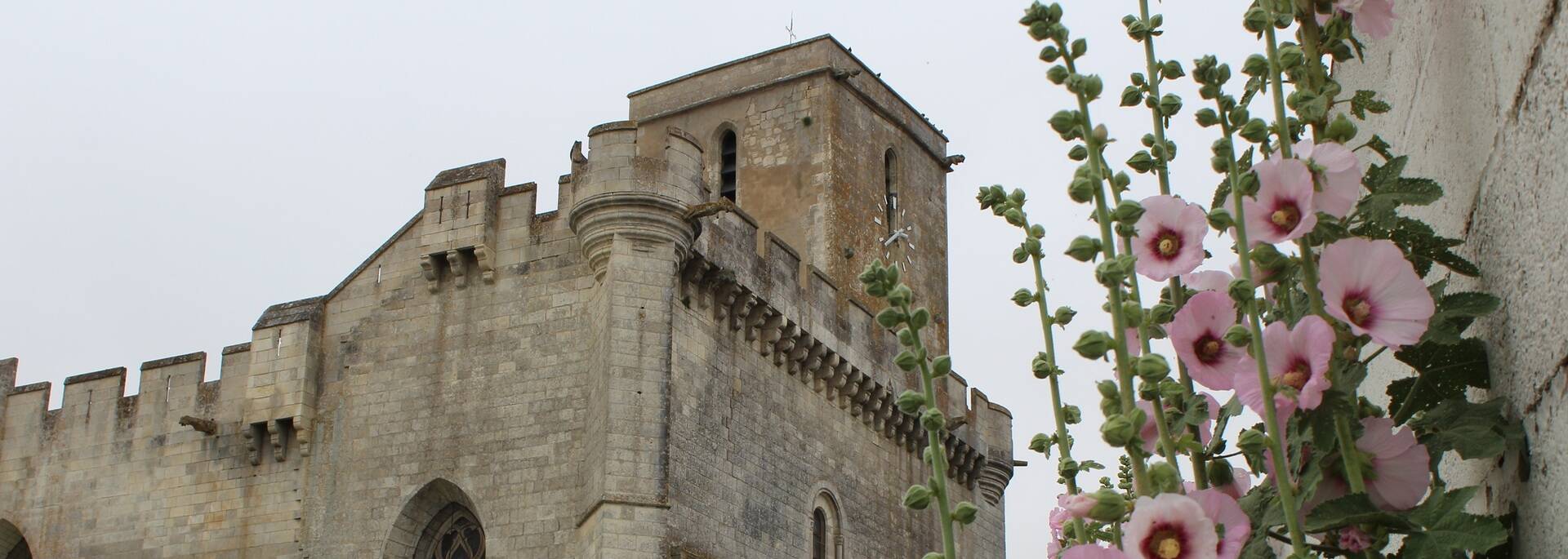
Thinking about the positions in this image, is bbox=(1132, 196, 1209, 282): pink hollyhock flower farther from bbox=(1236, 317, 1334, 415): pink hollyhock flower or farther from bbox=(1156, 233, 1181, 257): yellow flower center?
bbox=(1236, 317, 1334, 415): pink hollyhock flower

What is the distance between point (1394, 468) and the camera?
82.2 inches

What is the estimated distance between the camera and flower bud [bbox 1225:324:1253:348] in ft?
6.61

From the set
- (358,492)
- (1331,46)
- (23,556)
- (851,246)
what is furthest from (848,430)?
(1331,46)

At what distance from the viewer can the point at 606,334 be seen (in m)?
18.6

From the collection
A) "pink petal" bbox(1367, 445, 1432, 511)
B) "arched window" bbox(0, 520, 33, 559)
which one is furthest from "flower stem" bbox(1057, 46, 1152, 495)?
"arched window" bbox(0, 520, 33, 559)

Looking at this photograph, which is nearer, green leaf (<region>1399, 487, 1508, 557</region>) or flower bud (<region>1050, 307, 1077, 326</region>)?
green leaf (<region>1399, 487, 1508, 557</region>)

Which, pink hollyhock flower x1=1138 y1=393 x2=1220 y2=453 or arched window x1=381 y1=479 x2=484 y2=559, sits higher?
arched window x1=381 y1=479 x2=484 y2=559

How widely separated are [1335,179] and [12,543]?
23254 mm

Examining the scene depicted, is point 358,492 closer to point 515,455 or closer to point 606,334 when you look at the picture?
point 515,455

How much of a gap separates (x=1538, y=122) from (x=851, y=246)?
22.2 meters

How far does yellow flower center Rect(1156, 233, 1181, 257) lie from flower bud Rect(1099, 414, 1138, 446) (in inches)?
14.0

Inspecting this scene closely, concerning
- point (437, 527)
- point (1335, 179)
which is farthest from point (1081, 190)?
point (437, 527)

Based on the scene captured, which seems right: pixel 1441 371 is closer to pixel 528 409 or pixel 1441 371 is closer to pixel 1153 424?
pixel 1153 424

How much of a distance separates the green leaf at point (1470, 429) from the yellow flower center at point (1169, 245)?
0.36m
